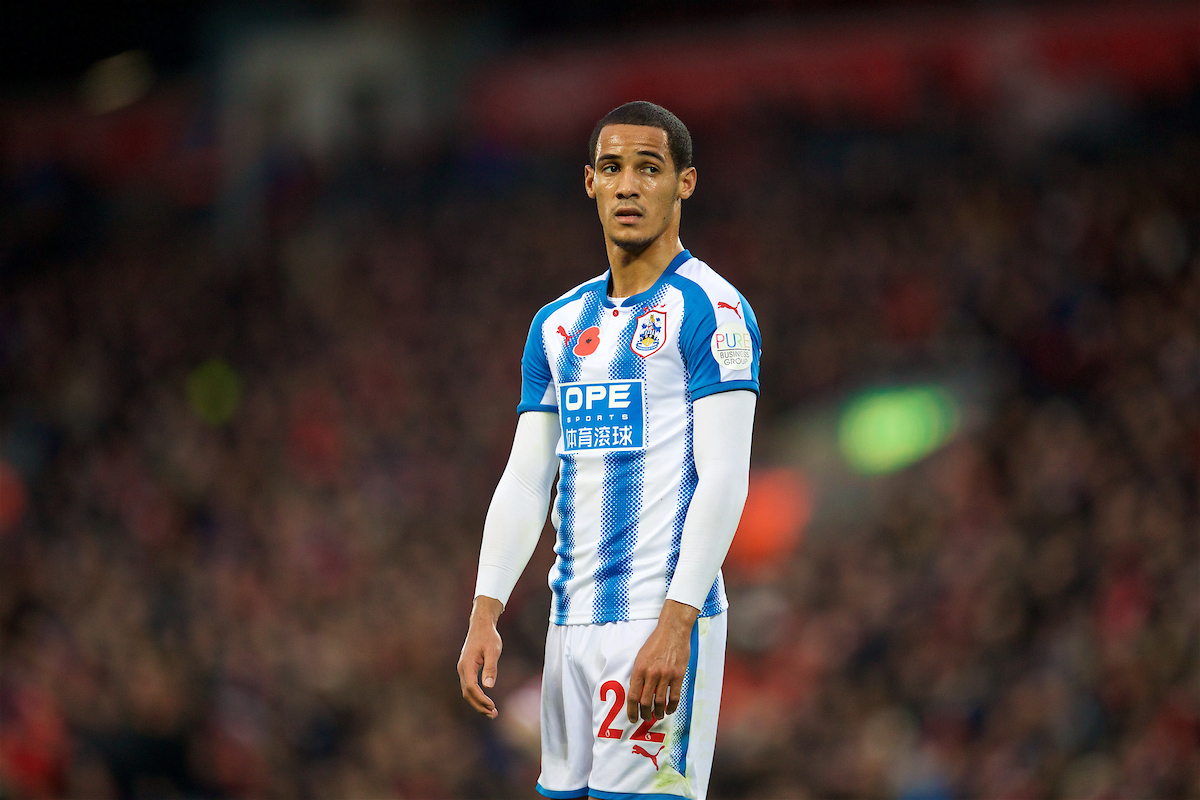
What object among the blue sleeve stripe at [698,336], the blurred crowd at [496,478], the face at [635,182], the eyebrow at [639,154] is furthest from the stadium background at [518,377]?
the eyebrow at [639,154]

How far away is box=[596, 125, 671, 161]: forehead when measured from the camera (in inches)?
135

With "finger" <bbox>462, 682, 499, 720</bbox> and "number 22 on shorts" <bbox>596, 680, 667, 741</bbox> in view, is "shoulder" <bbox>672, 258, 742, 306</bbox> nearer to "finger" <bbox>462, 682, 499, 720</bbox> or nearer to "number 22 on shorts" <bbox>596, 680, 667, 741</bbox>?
"number 22 on shorts" <bbox>596, 680, 667, 741</bbox>

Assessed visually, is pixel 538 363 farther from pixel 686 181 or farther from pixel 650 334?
pixel 686 181

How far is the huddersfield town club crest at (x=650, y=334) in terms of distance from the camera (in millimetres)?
3422

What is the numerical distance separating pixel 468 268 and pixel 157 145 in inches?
386

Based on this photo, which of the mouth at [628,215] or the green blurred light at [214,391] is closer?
the mouth at [628,215]

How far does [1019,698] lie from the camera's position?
355 inches

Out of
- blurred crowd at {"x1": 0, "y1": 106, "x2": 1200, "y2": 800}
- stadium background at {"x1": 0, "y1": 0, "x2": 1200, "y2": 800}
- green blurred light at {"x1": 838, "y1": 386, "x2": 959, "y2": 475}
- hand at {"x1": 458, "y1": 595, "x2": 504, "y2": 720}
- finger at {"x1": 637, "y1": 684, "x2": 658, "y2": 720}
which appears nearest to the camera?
finger at {"x1": 637, "y1": 684, "x2": 658, "y2": 720}

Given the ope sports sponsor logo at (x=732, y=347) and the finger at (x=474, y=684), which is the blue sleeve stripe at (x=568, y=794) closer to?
the finger at (x=474, y=684)

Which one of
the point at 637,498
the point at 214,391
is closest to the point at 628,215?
the point at 637,498

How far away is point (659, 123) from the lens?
345 centimetres

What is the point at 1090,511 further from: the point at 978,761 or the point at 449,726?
the point at 449,726

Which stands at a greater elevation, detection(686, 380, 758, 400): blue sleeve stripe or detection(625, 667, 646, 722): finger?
detection(686, 380, 758, 400): blue sleeve stripe

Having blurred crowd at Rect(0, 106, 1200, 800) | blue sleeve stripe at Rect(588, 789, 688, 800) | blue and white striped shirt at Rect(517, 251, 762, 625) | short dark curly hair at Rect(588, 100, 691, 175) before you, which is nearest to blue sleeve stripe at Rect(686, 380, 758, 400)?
blue and white striped shirt at Rect(517, 251, 762, 625)
